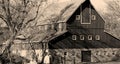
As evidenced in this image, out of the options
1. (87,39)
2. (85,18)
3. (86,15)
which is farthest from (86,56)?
(86,15)

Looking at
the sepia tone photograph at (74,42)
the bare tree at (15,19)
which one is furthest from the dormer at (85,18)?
the bare tree at (15,19)

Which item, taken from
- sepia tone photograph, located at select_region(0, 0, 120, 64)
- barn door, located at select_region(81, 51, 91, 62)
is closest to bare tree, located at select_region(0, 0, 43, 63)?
sepia tone photograph, located at select_region(0, 0, 120, 64)

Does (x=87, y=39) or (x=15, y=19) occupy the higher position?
(x=15, y=19)

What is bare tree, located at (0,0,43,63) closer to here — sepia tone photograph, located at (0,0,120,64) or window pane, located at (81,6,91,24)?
sepia tone photograph, located at (0,0,120,64)

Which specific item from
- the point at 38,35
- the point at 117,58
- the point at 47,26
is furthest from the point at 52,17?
the point at 117,58

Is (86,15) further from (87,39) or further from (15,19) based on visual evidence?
(15,19)

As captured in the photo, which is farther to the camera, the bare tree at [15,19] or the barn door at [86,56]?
the barn door at [86,56]

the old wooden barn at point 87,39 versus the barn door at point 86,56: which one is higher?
the old wooden barn at point 87,39

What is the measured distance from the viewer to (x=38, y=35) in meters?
61.3

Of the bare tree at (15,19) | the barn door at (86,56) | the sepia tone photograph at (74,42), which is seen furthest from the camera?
the barn door at (86,56)

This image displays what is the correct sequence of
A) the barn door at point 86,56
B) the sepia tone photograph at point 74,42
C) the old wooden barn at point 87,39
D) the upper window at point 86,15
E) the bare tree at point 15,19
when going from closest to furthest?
1. the bare tree at point 15,19
2. the sepia tone photograph at point 74,42
3. the old wooden barn at point 87,39
4. the barn door at point 86,56
5. the upper window at point 86,15

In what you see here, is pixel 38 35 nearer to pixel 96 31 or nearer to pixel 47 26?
pixel 47 26

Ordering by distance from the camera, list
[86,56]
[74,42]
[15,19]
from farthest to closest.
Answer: [86,56], [74,42], [15,19]

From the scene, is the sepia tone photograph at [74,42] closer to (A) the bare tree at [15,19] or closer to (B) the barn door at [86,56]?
(B) the barn door at [86,56]
